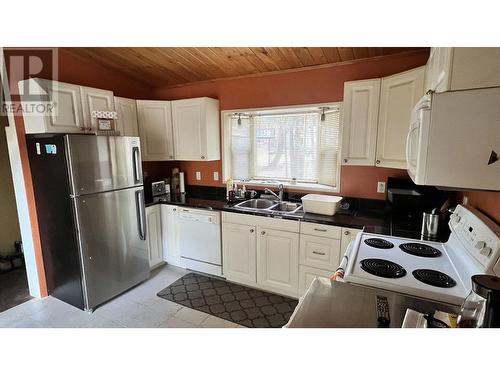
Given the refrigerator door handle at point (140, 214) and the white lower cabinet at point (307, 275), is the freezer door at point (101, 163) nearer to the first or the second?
the refrigerator door handle at point (140, 214)

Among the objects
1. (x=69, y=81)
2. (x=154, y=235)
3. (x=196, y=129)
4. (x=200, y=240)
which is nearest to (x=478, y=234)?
(x=200, y=240)

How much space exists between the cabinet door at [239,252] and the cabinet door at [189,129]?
1.04m

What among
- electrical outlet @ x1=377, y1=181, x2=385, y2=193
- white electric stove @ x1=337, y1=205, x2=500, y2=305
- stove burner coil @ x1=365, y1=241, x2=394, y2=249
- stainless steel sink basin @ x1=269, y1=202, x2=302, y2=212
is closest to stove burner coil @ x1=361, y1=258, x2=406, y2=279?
white electric stove @ x1=337, y1=205, x2=500, y2=305

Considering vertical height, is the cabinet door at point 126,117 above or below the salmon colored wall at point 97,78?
below

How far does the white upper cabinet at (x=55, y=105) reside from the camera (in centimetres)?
228

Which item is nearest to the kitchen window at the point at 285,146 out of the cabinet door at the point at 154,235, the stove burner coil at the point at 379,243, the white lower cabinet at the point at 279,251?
the white lower cabinet at the point at 279,251

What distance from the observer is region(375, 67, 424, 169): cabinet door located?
1.88m

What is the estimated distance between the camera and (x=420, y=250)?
61.3 inches

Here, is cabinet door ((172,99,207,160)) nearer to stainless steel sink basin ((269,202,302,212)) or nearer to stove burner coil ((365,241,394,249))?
stainless steel sink basin ((269,202,302,212))

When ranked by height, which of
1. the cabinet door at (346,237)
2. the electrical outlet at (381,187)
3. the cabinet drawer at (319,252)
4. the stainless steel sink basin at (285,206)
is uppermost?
the electrical outlet at (381,187)

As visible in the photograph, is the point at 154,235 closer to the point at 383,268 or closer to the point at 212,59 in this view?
the point at 212,59

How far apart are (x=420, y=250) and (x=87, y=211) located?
2633 millimetres
